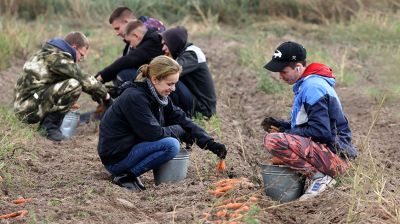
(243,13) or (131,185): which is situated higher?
(131,185)

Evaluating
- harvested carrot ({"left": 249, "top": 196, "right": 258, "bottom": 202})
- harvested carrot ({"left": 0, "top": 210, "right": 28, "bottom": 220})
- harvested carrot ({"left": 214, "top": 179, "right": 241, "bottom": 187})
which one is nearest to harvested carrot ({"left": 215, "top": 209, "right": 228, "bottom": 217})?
harvested carrot ({"left": 249, "top": 196, "right": 258, "bottom": 202})

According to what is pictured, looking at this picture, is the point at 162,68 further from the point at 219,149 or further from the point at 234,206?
the point at 234,206

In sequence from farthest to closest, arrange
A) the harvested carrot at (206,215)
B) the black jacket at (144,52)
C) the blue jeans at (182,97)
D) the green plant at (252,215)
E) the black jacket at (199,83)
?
the black jacket at (144,52) < the black jacket at (199,83) < the blue jeans at (182,97) < the harvested carrot at (206,215) < the green plant at (252,215)

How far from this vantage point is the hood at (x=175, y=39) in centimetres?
881

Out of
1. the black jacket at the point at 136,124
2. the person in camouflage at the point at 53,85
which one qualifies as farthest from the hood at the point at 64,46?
the black jacket at the point at 136,124

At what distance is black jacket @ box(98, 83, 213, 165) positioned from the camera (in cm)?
641

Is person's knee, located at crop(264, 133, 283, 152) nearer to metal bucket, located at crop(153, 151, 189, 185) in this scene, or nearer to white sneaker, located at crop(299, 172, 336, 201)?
white sneaker, located at crop(299, 172, 336, 201)

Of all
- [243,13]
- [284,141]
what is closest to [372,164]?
[284,141]

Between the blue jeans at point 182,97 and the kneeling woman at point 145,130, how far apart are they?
2.03 meters

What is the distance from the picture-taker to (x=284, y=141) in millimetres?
5992

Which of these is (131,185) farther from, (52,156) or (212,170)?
(52,156)

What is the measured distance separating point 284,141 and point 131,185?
1.33m

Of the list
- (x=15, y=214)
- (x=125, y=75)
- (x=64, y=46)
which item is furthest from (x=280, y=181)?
(x=125, y=75)

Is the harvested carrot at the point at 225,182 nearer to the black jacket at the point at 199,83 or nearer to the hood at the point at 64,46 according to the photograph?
the black jacket at the point at 199,83
